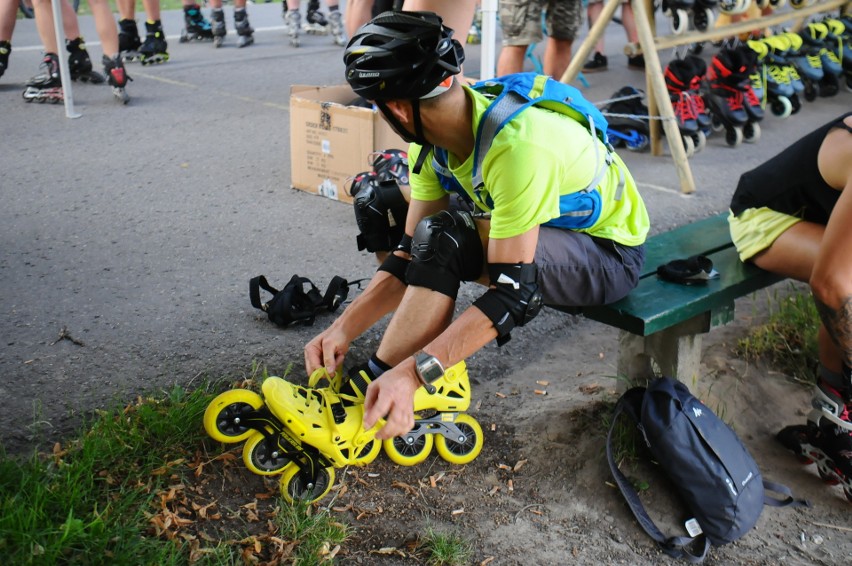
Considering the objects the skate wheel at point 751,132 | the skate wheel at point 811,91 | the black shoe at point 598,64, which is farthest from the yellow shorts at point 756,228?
the black shoe at point 598,64

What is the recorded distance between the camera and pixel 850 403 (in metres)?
2.93

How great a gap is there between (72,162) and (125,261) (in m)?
1.69

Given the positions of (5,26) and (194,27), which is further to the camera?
(194,27)

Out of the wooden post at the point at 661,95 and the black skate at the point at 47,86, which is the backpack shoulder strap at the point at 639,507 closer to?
the wooden post at the point at 661,95

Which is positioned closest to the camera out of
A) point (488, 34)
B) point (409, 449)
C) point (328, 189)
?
point (409, 449)

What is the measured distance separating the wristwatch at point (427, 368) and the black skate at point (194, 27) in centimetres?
799

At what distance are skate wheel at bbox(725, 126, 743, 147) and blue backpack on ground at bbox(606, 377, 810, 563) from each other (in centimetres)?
385

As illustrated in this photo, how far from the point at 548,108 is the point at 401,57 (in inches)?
19.2

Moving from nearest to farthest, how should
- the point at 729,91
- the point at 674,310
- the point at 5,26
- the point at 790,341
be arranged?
the point at 674,310 → the point at 790,341 → the point at 729,91 → the point at 5,26

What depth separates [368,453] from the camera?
2.85 meters

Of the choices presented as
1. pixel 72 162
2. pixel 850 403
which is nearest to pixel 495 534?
pixel 850 403

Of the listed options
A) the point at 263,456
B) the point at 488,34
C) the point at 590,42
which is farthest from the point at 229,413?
the point at 590,42

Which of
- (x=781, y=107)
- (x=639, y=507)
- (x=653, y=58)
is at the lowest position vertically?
(x=639, y=507)

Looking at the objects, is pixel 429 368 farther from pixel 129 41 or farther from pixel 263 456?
pixel 129 41
